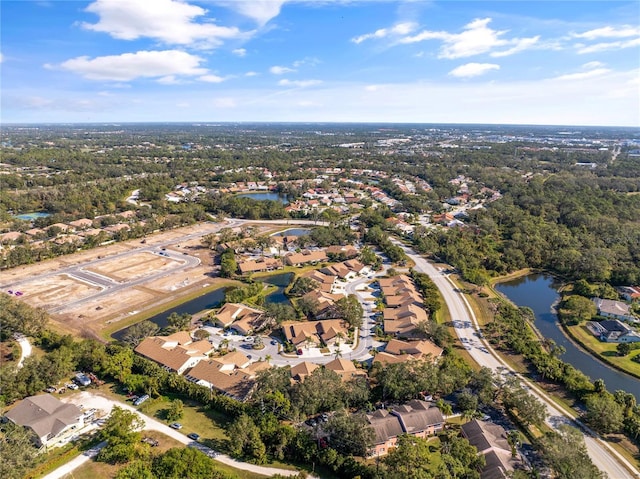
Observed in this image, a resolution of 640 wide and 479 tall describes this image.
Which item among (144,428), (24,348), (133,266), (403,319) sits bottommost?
(144,428)

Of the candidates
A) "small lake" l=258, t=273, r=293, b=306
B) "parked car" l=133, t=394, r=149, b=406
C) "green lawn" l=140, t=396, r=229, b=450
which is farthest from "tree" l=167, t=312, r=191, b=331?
"small lake" l=258, t=273, r=293, b=306

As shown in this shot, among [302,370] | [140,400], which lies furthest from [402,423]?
[140,400]

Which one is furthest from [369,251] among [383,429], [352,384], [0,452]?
[0,452]

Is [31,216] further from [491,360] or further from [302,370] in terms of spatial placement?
[491,360]

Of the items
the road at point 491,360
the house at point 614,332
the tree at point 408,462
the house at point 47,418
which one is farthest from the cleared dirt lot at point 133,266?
the house at point 614,332

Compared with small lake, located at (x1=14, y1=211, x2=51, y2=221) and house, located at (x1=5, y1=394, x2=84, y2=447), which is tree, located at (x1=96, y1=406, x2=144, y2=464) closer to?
house, located at (x1=5, y1=394, x2=84, y2=447)

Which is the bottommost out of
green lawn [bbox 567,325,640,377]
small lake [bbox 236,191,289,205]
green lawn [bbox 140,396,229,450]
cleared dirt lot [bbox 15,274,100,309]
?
green lawn [bbox 567,325,640,377]
